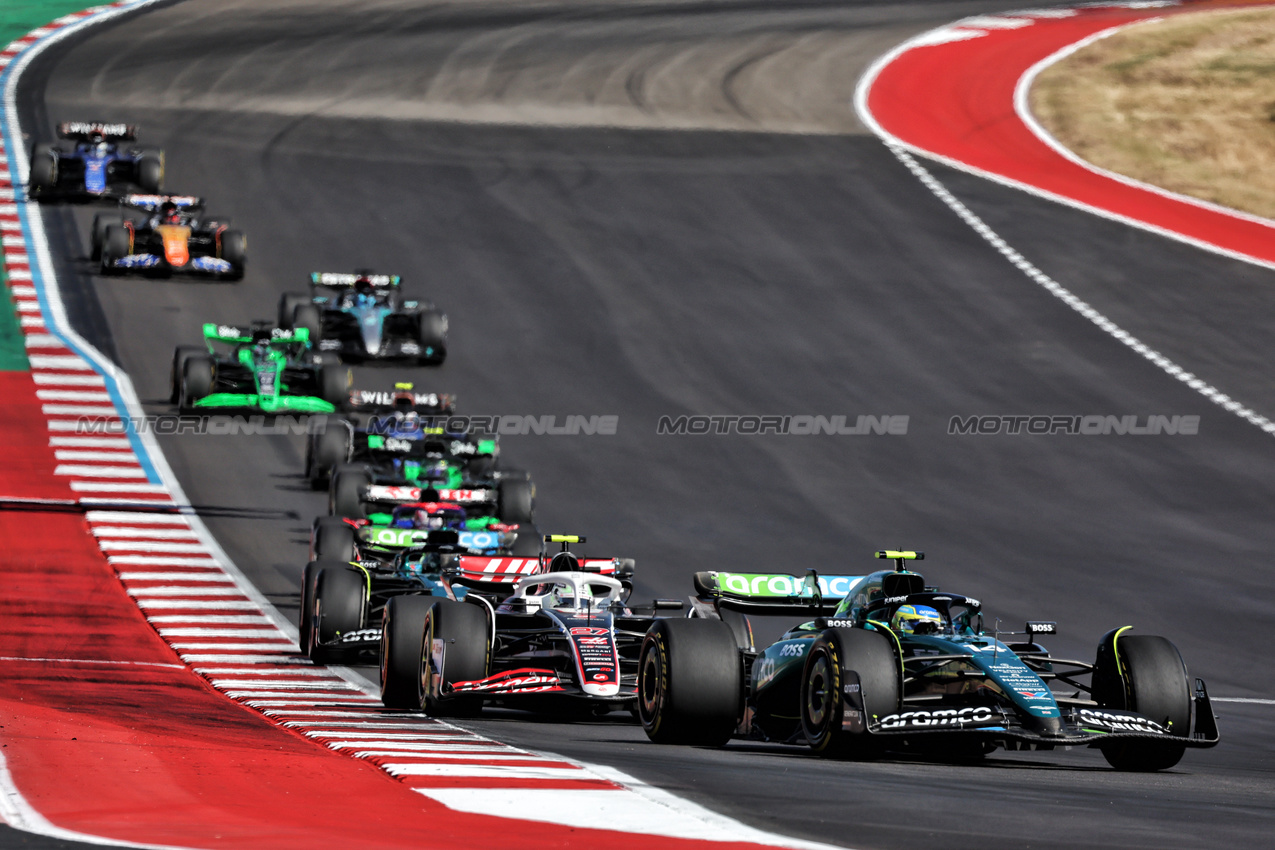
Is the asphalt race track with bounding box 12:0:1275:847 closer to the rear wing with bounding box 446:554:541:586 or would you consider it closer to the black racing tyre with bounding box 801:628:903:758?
the black racing tyre with bounding box 801:628:903:758

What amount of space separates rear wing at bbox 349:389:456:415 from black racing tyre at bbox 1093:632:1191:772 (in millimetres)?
13464

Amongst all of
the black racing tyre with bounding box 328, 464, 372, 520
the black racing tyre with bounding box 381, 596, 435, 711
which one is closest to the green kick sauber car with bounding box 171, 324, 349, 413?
the black racing tyre with bounding box 328, 464, 372, 520

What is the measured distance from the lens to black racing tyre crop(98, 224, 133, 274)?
36031 millimetres

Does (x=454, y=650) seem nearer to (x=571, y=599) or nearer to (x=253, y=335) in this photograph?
(x=571, y=599)

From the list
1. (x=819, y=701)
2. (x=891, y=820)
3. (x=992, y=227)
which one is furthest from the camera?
(x=992, y=227)

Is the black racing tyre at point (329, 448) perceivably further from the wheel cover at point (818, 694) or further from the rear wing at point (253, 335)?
the wheel cover at point (818, 694)

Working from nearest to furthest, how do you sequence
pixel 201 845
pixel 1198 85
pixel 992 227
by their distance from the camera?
pixel 201 845 < pixel 992 227 < pixel 1198 85

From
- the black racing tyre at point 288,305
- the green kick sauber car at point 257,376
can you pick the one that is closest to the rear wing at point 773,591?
the green kick sauber car at point 257,376

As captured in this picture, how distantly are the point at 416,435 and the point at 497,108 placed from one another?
76.6 ft

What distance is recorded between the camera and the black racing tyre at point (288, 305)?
32.5m

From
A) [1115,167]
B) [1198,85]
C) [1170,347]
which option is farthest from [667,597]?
[1198,85]

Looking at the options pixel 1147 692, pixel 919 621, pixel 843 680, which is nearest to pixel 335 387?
pixel 919 621

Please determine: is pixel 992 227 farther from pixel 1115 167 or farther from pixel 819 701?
pixel 819 701

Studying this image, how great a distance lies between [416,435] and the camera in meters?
25.2
